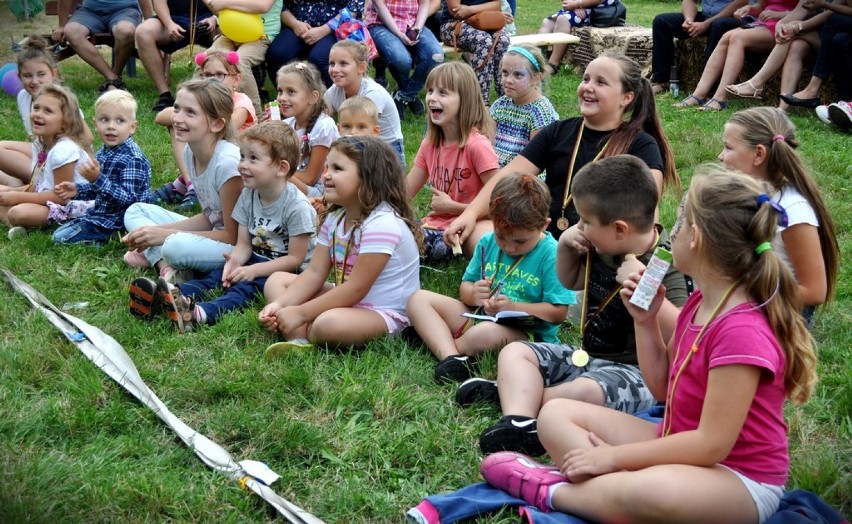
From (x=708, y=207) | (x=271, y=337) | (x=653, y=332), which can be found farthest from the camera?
(x=271, y=337)

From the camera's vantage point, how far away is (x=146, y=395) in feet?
10.6

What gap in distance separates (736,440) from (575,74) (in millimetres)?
8369

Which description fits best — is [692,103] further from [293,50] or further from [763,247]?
[763,247]

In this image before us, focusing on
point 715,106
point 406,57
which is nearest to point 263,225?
point 406,57

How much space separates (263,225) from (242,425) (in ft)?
5.16

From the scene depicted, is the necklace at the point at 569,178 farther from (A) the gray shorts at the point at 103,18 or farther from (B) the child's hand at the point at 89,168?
(A) the gray shorts at the point at 103,18

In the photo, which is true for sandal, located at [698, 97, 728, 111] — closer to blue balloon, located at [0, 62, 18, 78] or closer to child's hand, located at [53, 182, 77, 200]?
child's hand, located at [53, 182, 77, 200]

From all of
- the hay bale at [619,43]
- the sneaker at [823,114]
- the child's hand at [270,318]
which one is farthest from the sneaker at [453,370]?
the hay bale at [619,43]

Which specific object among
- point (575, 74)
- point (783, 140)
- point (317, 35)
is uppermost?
point (783, 140)

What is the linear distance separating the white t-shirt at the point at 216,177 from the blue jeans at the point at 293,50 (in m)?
3.34

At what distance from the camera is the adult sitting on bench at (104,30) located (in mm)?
8977

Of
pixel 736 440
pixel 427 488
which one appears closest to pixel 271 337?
pixel 427 488

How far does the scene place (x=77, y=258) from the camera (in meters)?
4.89

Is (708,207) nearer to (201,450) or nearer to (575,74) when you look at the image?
(201,450)
